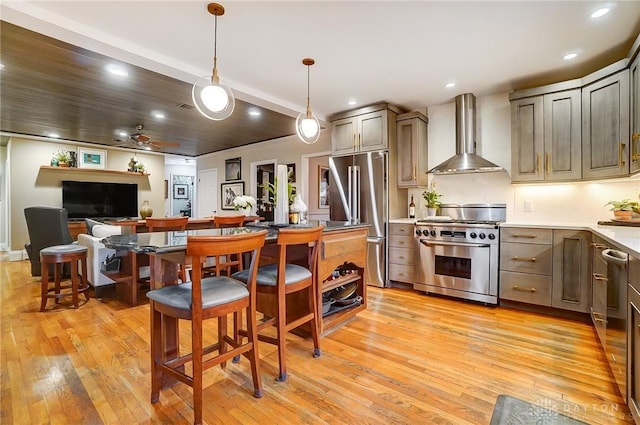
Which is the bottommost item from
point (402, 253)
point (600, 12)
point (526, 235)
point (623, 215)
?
point (402, 253)

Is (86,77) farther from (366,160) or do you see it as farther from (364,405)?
(364,405)

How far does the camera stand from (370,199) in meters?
4.12

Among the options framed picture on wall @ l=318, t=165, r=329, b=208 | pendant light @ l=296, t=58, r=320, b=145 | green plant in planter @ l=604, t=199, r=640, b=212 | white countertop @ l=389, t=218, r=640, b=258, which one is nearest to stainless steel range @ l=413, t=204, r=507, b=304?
white countertop @ l=389, t=218, r=640, b=258

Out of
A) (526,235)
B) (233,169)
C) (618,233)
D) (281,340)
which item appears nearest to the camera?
(281,340)

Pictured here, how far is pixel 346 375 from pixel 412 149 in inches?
122

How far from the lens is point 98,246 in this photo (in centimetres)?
359

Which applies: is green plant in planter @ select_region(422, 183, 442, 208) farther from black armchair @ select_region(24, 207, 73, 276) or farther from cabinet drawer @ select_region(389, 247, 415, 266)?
black armchair @ select_region(24, 207, 73, 276)

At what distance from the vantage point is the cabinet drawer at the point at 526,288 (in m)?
3.00

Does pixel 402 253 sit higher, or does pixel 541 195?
Answer: pixel 541 195

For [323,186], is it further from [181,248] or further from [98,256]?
[181,248]

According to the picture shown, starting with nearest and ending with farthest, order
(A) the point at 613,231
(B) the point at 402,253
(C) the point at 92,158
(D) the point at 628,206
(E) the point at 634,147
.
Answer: (A) the point at 613,231
(E) the point at 634,147
(D) the point at 628,206
(B) the point at 402,253
(C) the point at 92,158

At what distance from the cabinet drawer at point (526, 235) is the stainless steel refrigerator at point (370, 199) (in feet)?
4.59

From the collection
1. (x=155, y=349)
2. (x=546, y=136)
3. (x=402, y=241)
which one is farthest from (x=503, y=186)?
(x=155, y=349)

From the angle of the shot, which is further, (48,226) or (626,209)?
(48,226)
